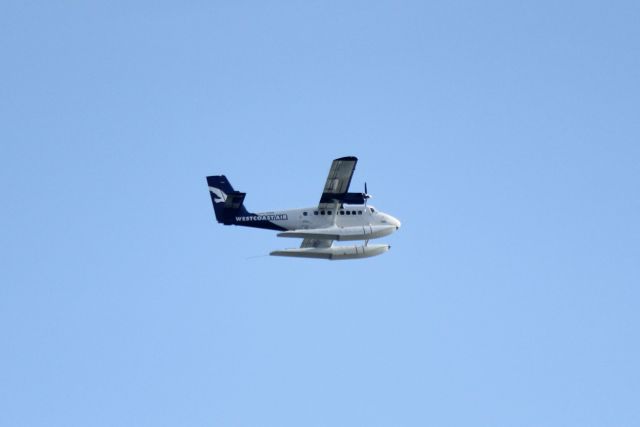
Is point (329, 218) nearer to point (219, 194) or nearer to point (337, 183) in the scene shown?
point (337, 183)

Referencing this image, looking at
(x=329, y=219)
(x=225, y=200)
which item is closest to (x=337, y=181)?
(x=329, y=219)

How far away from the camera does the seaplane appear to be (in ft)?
385

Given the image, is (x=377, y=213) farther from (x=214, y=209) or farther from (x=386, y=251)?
(x=214, y=209)

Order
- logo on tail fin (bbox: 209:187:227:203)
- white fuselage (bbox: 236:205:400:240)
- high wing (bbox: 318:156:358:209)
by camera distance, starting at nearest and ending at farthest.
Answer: high wing (bbox: 318:156:358:209)
logo on tail fin (bbox: 209:187:227:203)
white fuselage (bbox: 236:205:400:240)

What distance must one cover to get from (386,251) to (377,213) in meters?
3.04

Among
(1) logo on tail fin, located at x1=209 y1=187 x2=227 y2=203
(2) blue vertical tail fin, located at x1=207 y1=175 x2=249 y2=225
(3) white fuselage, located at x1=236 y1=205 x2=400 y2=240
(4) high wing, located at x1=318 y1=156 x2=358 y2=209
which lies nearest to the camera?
(4) high wing, located at x1=318 y1=156 x2=358 y2=209

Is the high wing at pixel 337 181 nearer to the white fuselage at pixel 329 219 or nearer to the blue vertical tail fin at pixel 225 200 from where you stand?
the white fuselage at pixel 329 219

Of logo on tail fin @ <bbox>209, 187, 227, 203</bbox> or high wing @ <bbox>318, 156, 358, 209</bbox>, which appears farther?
logo on tail fin @ <bbox>209, 187, 227, 203</bbox>

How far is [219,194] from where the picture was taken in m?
118

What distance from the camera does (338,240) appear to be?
391ft

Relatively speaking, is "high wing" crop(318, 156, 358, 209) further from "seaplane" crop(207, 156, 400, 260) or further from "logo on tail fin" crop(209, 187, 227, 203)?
"logo on tail fin" crop(209, 187, 227, 203)

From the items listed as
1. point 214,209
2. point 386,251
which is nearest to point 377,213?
point 386,251

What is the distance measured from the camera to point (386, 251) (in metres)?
122

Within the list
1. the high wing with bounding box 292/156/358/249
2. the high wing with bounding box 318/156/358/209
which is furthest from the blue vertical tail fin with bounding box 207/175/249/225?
the high wing with bounding box 318/156/358/209
